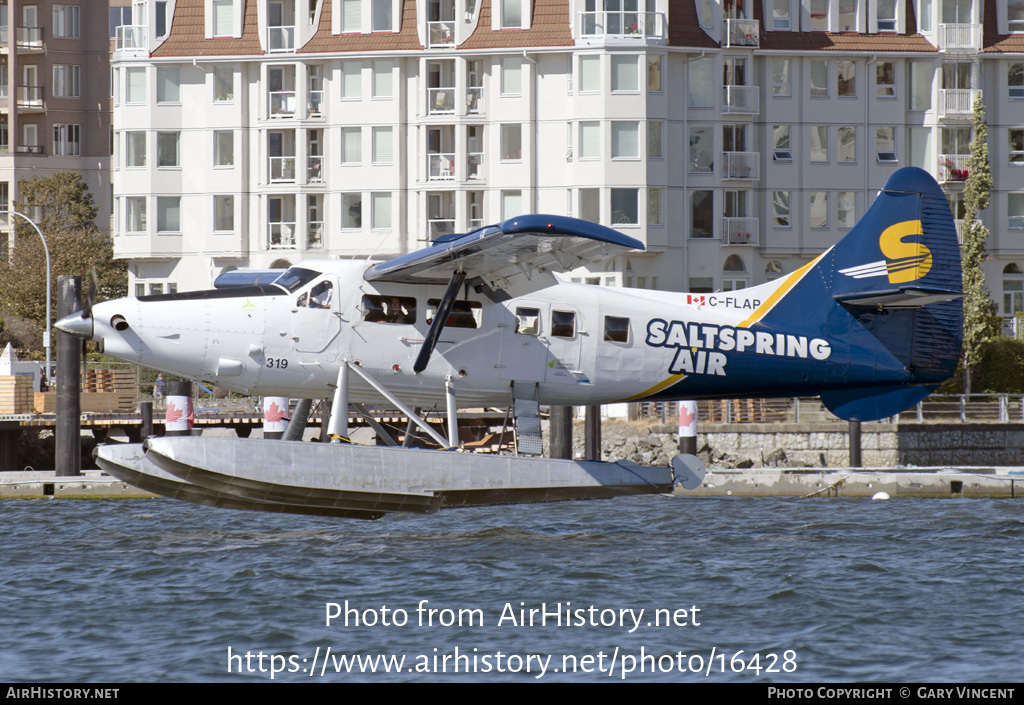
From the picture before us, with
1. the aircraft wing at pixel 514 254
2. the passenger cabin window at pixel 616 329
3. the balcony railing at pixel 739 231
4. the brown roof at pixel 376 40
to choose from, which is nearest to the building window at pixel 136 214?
the brown roof at pixel 376 40

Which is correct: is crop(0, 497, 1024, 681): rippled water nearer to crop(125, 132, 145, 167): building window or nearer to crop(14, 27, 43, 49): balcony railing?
crop(125, 132, 145, 167): building window

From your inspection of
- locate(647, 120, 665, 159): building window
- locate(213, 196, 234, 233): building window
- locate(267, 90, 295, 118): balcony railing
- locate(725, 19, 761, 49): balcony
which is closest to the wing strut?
locate(647, 120, 665, 159): building window

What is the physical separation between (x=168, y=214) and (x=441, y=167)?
34.0 ft

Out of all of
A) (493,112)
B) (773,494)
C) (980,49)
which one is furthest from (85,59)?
(773,494)

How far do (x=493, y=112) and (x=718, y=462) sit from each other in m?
18.3

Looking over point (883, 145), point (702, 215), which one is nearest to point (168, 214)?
point (702, 215)

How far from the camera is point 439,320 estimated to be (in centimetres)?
1673

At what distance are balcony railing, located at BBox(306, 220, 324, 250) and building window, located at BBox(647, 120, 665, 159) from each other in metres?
11.9

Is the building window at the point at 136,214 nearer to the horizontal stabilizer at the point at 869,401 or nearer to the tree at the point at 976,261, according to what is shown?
the tree at the point at 976,261

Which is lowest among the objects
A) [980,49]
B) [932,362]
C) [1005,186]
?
[932,362]

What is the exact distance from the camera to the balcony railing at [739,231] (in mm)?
47719

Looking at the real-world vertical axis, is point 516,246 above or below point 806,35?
below

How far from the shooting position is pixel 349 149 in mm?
47750

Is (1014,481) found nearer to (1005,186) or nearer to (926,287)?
(926,287)
